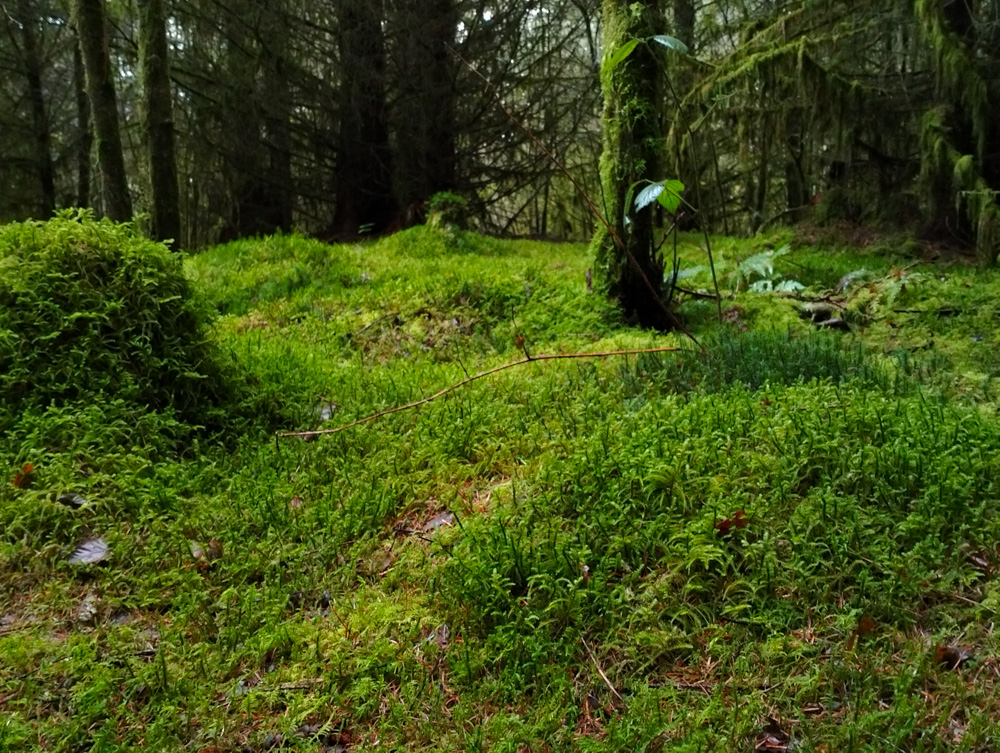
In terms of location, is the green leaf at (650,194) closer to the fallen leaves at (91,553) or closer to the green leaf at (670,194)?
the green leaf at (670,194)

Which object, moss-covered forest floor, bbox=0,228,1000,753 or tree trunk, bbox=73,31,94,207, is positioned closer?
moss-covered forest floor, bbox=0,228,1000,753

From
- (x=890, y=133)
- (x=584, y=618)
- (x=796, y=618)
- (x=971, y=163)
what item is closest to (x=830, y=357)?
(x=796, y=618)

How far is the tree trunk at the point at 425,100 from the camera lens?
36.9 feet

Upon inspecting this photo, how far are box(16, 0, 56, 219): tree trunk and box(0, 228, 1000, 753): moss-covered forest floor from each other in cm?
1425

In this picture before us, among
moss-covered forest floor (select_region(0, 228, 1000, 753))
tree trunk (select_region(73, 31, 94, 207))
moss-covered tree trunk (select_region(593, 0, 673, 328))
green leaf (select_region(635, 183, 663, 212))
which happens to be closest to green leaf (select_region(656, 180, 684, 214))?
green leaf (select_region(635, 183, 663, 212))

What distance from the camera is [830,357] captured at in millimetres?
3947

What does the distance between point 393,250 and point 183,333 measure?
17.3ft

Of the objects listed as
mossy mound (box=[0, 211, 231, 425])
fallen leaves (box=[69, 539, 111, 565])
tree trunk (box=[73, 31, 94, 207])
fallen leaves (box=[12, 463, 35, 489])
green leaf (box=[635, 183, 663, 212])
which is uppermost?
tree trunk (box=[73, 31, 94, 207])

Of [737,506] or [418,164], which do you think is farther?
[418,164]

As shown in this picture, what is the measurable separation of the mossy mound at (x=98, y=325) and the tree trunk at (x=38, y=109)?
44.1ft

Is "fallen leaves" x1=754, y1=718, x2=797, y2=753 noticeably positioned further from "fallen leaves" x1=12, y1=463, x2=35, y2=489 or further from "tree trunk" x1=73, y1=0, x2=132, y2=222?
"tree trunk" x1=73, y1=0, x2=132, y2=222

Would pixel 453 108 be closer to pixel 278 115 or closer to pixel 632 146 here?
pixel 278 115

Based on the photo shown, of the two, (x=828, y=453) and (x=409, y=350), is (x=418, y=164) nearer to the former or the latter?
(x=409, y=350)

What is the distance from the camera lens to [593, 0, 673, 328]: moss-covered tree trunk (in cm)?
553
